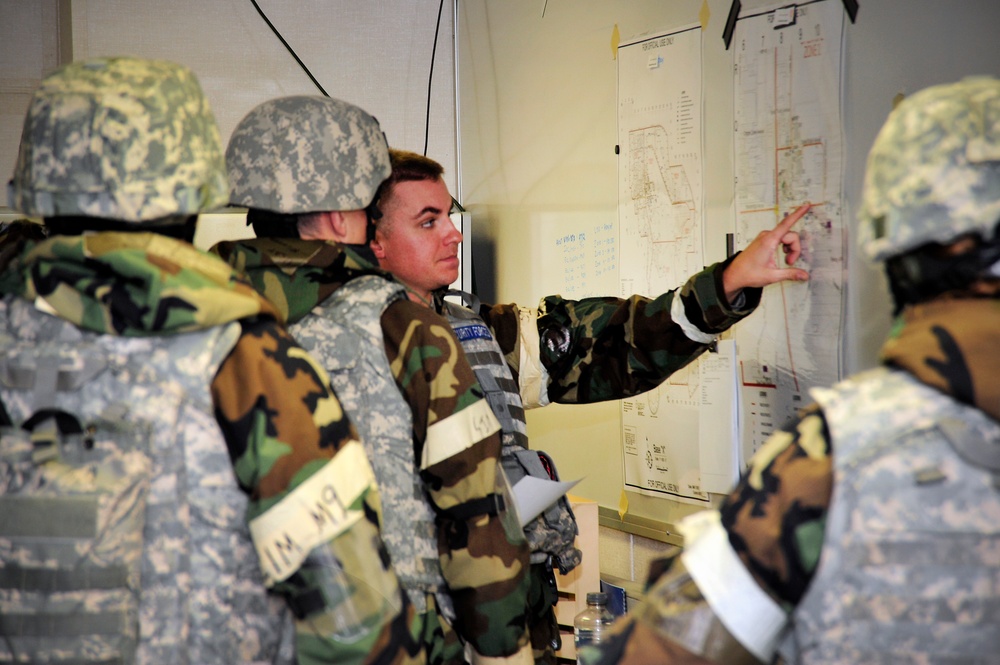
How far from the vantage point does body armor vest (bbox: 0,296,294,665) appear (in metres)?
1.24

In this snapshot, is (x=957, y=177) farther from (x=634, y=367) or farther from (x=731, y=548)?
(x=634, y=367)

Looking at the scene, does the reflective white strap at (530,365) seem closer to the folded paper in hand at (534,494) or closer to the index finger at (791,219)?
the folded paper in hand at (534,494)

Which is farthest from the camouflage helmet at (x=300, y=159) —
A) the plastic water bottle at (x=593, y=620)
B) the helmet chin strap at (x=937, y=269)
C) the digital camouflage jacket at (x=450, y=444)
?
the plastic water bottle at (x=593, y=620)

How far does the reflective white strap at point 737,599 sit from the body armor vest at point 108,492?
0.65 meters

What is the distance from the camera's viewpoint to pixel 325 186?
1784 millimetres

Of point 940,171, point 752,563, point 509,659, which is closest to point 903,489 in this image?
point 752,563

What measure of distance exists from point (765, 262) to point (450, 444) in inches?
32.8

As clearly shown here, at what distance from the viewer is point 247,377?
1.25 m

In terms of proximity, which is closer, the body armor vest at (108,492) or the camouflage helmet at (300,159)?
the body armor vest at (108,492)

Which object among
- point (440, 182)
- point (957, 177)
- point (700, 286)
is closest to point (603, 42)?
point (440, 182)

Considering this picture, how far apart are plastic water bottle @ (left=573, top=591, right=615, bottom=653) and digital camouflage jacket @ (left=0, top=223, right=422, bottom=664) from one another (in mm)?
1275

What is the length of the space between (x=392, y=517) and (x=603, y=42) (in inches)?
70.7

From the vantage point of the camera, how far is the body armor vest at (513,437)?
2135mm

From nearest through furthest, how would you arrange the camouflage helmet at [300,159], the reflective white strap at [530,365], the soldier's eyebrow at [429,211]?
the camouflage helmet at [300,159], the soldier's eyebrow at [429,211], the reflective white strap at [530,365]
